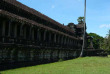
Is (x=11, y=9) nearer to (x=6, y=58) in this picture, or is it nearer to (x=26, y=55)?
(x=26, y=55)

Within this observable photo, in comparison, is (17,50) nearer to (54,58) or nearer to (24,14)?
(24,14)

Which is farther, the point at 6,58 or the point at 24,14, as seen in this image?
the point at 24,14

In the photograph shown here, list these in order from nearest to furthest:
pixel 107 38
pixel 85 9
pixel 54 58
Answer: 1. pixel 54 58
2. pixel 85 9
3. pixel 107 38

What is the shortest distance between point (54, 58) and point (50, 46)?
2843mm

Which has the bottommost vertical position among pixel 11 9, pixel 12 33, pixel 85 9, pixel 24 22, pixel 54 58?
pixel 54 58

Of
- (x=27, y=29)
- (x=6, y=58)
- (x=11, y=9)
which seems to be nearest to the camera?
(x=6, y=58)

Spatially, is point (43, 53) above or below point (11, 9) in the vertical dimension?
below

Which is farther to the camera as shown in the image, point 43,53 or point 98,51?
point 98,51

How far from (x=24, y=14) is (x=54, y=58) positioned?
8.86m

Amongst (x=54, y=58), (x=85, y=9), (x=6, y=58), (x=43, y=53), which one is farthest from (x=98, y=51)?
(x=6, y=58)

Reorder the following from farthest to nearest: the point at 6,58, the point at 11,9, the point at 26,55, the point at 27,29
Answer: the point at 27,29, the point at 11,9, the point at 26,55, the point at 6,58

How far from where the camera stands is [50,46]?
25.6 m

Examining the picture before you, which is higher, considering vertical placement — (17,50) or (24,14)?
(24,14)

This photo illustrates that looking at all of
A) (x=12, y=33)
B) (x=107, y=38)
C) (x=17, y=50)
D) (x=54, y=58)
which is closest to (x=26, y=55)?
(x=17, y=50)
